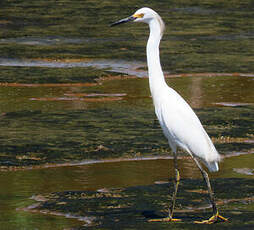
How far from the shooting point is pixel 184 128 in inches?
330

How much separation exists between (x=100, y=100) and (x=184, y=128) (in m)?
7.24

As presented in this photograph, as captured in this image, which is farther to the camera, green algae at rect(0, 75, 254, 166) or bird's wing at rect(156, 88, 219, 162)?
green algae at rect(0, 75, 254, 166)

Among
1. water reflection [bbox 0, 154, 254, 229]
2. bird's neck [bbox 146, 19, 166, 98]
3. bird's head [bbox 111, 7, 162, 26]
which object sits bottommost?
water reflection [bbox 0, 154, 254, 229]

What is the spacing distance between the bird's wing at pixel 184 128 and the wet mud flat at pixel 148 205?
0.65 meters

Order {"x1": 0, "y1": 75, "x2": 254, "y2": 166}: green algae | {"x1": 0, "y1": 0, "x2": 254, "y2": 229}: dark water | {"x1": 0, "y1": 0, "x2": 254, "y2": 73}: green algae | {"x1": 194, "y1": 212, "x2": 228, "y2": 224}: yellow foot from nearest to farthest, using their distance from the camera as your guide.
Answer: {"x1": 194, "y1": 212, "x2": 228, "y2": 224}: yellow foot < {"x1": 0, "y1": 0, "x2": 254, "y2": 229}: dark water < {"x1": 0, "y1": 75, "x2": 254, "y2": 166}: green algae < {"x1": 0, "y1": 0, "x2": 254, "y2": 73}: green algae

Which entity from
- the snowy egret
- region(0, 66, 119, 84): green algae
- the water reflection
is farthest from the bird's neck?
region(0, 66, 119, 84): green algae

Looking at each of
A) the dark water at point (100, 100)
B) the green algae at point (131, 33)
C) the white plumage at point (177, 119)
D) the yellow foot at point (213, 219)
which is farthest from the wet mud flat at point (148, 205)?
the green algae at point (131, 33)

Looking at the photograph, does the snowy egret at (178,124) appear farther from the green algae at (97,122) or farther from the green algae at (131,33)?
the green algae at (131,33)

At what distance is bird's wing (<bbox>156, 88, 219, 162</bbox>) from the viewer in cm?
828

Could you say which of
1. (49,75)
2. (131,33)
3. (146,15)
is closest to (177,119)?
(146,15)

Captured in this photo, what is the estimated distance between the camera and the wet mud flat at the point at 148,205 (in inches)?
324

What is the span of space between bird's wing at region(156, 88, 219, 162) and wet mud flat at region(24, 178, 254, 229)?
65 centimetres

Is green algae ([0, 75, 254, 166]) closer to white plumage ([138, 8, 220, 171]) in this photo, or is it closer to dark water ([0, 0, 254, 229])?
dark water ([0, 0, 254, 229])

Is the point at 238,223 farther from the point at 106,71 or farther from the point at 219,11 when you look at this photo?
the point at 219,11
